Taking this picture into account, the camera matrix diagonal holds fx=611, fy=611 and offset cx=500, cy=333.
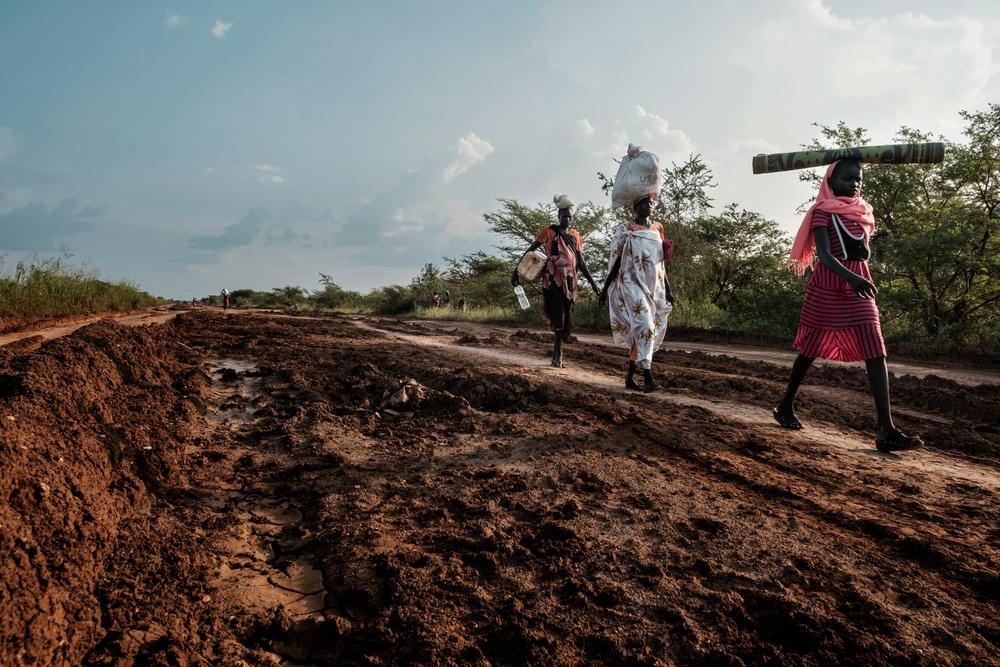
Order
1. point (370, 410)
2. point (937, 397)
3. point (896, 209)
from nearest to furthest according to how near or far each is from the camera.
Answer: point (370, 410), point (937, 397), point (896, 209)

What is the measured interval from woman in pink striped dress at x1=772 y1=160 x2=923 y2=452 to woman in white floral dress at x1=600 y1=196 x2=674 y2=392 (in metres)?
1.59

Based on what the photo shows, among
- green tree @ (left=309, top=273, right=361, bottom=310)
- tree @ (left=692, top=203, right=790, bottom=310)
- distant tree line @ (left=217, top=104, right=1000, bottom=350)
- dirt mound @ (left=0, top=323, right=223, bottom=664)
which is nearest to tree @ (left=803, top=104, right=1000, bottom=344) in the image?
distant tree line @ (left=217, top=104, right=1000, bottom=350)

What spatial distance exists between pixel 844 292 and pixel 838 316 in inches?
6.8

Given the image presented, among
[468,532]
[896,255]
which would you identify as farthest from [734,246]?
[468,532]

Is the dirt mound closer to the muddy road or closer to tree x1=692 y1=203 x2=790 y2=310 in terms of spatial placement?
the muddy road

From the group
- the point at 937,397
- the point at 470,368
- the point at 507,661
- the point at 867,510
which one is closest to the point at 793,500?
the point at 867,510

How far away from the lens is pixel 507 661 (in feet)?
5.59

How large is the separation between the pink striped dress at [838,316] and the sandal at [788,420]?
478mm

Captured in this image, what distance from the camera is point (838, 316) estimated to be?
4.34 metres

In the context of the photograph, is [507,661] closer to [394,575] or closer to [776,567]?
[394,575]

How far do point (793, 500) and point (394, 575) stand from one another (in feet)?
6.32

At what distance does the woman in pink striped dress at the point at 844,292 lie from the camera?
4145 mm

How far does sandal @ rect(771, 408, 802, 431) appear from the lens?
4.56 metres

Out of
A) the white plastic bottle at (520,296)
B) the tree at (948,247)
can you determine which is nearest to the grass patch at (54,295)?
the white plastic bottle at (520,296)
